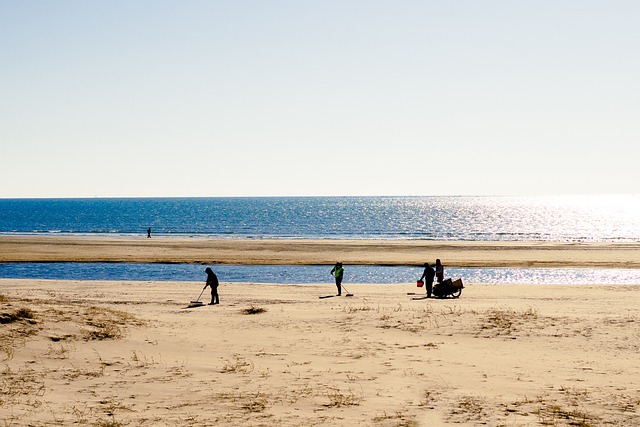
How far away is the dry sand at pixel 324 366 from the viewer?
980cm

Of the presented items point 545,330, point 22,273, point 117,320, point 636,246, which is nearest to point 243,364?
point 117,320

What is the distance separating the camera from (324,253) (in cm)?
5622

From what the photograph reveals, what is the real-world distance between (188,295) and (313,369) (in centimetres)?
1592

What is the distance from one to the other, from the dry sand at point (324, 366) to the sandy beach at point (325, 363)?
4 centimetres

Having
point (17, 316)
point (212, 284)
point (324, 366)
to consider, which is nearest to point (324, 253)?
point (212, 284)

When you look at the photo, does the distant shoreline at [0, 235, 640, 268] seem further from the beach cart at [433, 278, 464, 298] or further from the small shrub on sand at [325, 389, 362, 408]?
the small shrub on sand at [325, 389, 362, 408]

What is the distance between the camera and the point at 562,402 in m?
10.4

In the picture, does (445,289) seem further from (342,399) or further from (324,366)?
(342,399)

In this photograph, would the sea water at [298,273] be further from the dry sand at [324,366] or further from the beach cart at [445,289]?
the dry sand at [324,366]

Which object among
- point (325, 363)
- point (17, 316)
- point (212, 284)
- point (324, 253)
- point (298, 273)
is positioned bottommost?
point (298, 273)

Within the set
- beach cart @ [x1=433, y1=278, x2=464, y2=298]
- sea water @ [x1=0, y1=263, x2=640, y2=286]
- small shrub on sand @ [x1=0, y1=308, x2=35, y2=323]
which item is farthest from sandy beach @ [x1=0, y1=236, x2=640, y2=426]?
sea water @ [x1=0, y1=263, x2=640, y2=286]

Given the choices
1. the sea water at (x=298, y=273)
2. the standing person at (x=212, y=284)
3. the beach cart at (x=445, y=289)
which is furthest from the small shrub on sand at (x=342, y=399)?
the sea water at (x=298, y=273)

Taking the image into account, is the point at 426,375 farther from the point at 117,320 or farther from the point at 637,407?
the point at 117,320

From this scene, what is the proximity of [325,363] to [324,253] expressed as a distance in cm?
4288
